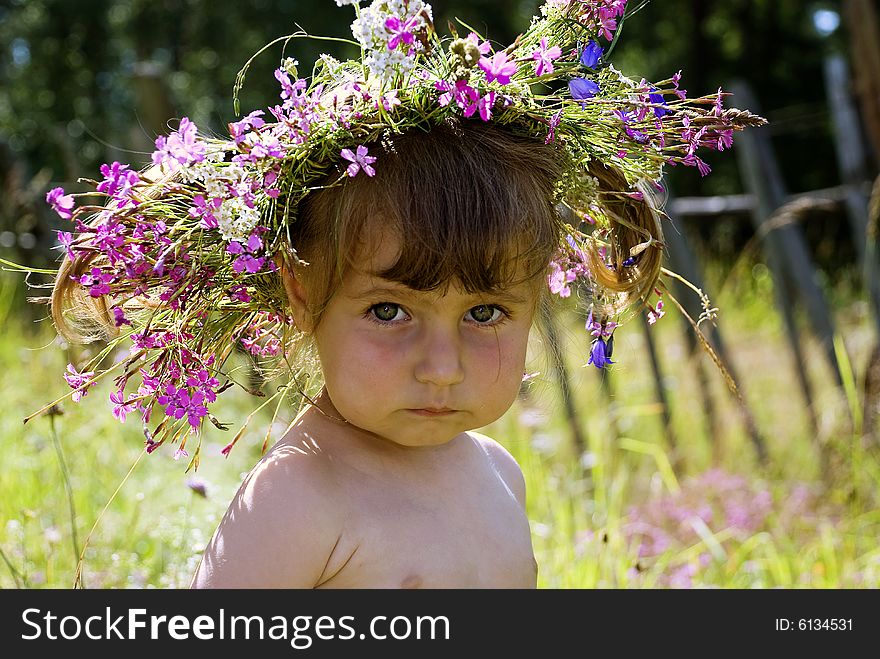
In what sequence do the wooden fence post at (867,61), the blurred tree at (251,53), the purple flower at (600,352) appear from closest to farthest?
1. the purple flower at (600,352)
2. the wooden fence post at (867,61)
3. the blurred tree at (251,53)

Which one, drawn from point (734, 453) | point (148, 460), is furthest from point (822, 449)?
point (148, 460)

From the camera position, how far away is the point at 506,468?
2.06 metres

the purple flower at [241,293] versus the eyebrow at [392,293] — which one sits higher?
the purple flower at [241,293]

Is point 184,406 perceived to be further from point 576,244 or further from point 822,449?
point 822,449

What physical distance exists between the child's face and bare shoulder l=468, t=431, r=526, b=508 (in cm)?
38

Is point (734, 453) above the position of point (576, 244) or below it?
above

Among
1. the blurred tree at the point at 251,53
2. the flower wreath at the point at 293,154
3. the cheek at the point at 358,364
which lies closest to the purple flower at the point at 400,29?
the flower wreath at the point at 293,154

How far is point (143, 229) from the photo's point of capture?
1.56 metres

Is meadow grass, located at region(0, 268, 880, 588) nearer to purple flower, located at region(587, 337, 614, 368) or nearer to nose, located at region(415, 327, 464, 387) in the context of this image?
purple flower, located at region(587, 337, 614, 368)

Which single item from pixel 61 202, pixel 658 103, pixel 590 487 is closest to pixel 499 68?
pixel 658 103

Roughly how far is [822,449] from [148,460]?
9.23 ft

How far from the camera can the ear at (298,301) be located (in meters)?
1.67

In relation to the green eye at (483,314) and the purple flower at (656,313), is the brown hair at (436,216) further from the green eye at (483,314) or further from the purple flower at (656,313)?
the purple flower at (656,313)

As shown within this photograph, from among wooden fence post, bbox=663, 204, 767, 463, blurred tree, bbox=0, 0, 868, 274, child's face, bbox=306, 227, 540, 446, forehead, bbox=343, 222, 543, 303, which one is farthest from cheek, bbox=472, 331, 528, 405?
blurred tree, bbox=0, 0, 868, 274
